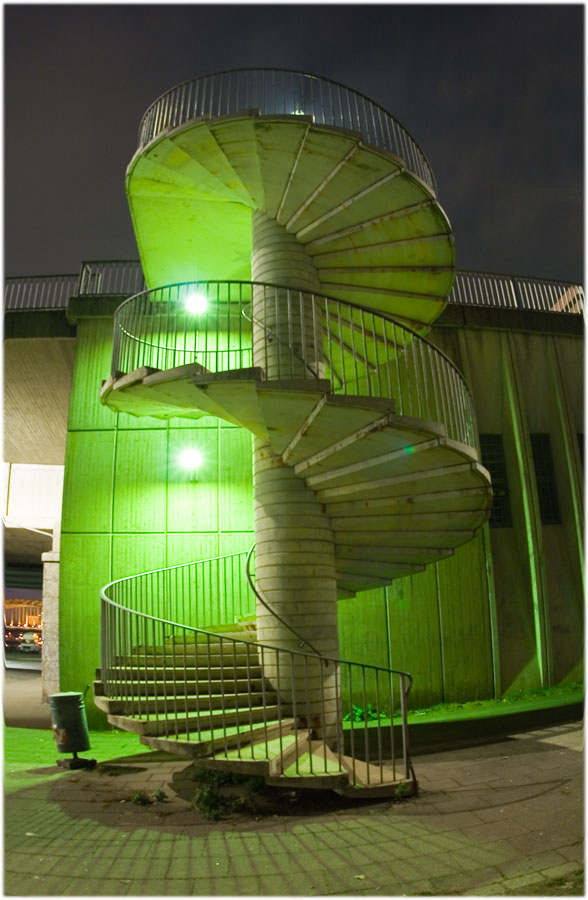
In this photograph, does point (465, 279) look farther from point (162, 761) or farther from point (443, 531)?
point (162, 761)

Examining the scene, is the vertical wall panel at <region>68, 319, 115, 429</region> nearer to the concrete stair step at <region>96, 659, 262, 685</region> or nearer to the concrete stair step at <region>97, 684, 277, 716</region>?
the concrete stair step at <region>96, 659, 262, 685</region>

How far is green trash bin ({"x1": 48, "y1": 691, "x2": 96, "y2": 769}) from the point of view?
6.37m

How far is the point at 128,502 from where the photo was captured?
9.12m

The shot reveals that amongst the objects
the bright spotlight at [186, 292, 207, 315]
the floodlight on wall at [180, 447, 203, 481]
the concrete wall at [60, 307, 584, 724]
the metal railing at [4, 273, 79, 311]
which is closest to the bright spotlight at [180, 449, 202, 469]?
the floodlight on wall at [180, 447, 203, 481]

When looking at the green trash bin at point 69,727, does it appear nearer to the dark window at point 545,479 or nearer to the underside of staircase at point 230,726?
the underside of staircase at point 230,726

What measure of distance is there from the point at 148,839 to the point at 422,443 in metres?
3.83

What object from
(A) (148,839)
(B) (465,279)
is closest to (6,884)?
(A) (148,839)

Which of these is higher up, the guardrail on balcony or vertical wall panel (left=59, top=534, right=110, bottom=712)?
the guardrail on balcony

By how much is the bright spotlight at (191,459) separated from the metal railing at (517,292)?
6.15 metres

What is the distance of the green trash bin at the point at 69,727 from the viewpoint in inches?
251

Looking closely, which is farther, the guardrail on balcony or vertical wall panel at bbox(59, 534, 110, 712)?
the guardrail on balcony

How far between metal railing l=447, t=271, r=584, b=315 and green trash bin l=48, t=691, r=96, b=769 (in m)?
9.69

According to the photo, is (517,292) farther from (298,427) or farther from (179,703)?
(179,703)

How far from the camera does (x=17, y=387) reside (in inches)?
432
